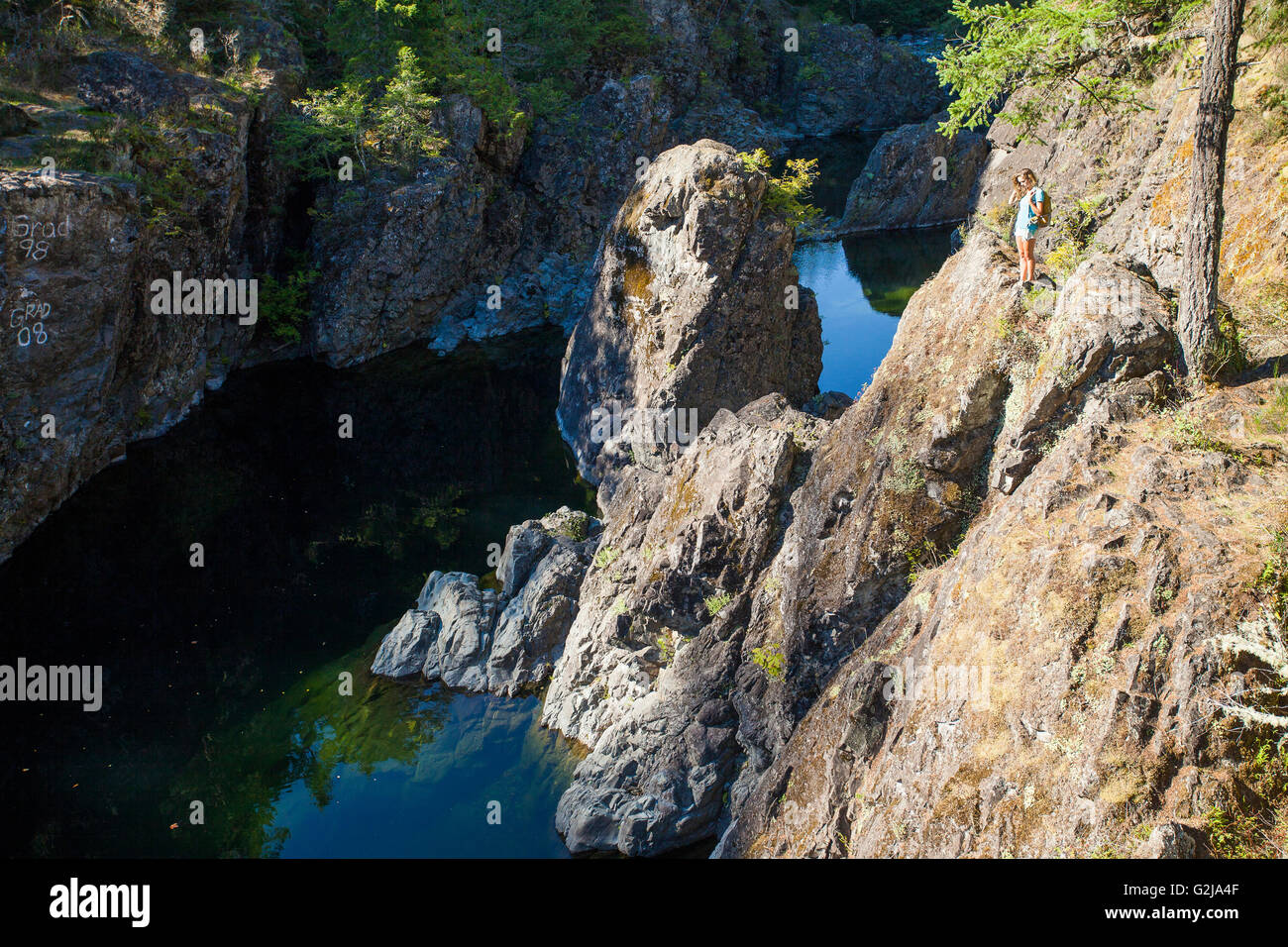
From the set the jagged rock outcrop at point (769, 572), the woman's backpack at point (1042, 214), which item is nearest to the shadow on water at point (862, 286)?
the jagged rock outcrop at point (769, 572)

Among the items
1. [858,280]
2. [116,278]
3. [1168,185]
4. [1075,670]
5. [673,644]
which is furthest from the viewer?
[858,280]

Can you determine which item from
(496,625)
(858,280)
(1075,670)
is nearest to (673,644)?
(496,625)

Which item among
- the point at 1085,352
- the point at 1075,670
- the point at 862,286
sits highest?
the point at 862,286

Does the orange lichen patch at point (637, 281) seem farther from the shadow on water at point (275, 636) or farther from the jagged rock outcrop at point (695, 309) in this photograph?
the shadow on water at point (275, 636)

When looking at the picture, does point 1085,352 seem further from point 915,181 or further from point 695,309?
point 915,181

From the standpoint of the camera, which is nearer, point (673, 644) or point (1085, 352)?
point (1085, 352)

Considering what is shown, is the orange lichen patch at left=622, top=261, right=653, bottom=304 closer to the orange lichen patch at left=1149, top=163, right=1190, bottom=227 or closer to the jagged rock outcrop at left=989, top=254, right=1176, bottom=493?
the orange lichen patch at left=1149, top=163, right=1190, bottom=227

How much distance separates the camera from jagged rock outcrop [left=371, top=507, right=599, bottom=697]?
15.8 m

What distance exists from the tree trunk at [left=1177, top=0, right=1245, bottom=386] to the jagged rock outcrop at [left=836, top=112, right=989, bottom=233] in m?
34.0

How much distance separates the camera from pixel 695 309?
20.8 metres

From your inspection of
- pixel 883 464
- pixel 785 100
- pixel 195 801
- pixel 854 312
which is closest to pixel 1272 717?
pixel 883 464

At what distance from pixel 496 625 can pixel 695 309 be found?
9.05 m

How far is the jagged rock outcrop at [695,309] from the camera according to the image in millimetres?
20688

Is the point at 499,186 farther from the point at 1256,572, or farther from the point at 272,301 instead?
the point at 1256,572
